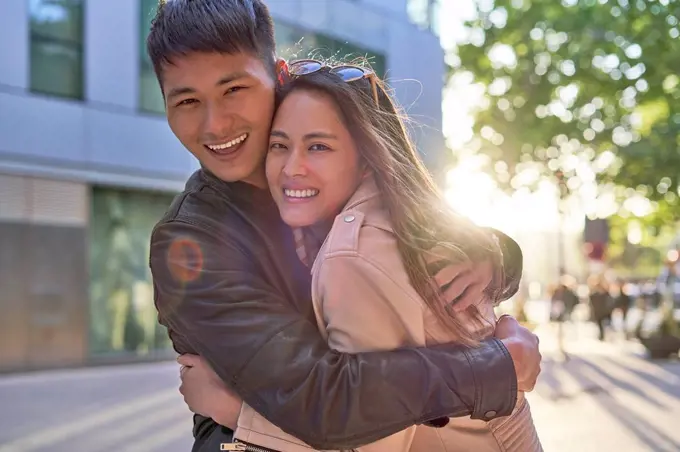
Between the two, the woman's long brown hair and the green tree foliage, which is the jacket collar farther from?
the green tree foliage

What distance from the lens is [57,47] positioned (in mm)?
14469

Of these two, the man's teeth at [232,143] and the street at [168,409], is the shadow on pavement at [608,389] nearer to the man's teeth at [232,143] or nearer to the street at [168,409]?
the street at [168,409]

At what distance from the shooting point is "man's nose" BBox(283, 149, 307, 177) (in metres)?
1.89

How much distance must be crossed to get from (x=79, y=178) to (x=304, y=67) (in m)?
13.3

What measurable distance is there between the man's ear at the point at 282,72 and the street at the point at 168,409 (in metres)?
6.05

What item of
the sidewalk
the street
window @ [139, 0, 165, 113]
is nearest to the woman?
the street

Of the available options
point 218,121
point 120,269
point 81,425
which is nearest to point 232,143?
point 218,121

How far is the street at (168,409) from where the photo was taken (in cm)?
809

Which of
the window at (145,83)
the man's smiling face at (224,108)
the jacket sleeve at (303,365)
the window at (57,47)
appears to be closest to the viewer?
the jacket sleeve at (303,365)

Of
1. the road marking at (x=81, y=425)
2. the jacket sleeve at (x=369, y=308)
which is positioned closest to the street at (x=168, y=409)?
the road marking at (x=81, y=425)

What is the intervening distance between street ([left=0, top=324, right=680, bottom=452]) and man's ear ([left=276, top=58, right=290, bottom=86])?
6.05 m

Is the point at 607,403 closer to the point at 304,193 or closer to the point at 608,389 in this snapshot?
the point at 608,389

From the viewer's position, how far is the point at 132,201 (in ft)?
Result: 51.4

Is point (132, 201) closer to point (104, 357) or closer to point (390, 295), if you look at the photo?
point (104, 357)
